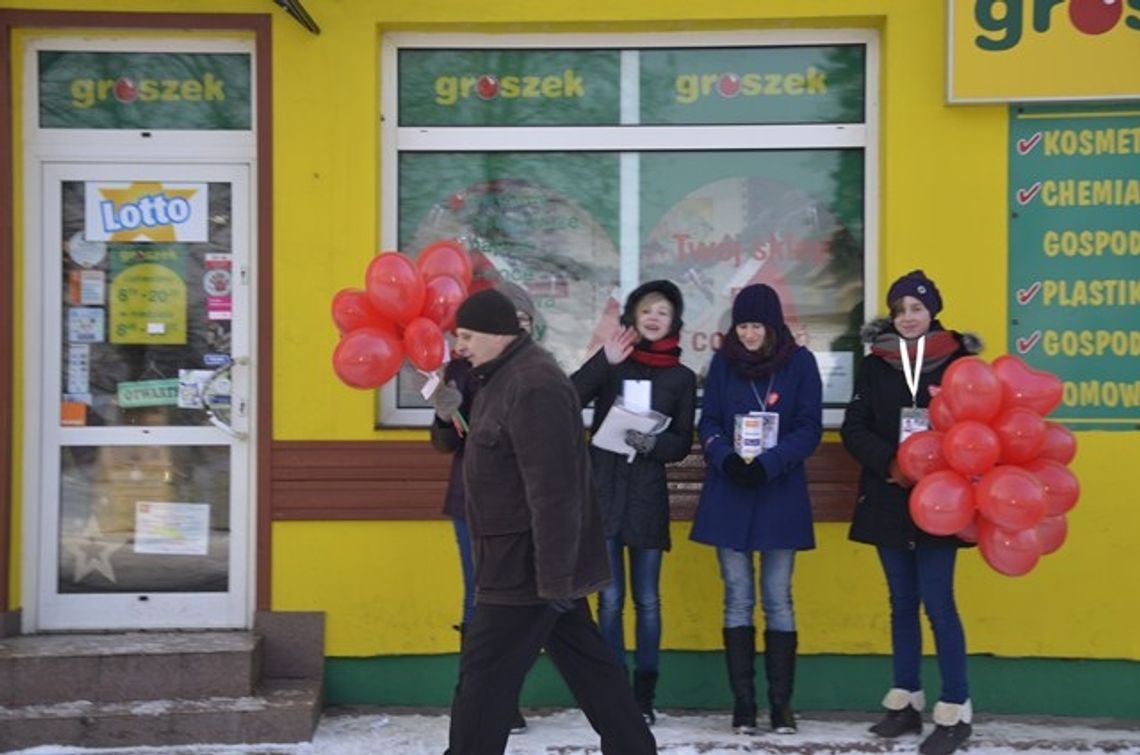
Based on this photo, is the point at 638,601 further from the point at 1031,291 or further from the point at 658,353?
the point at 1031,291

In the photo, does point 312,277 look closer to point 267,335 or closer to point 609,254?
point 267,335

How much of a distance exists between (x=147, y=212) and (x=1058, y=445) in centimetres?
400

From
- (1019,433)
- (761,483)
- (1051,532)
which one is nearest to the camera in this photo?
(1019,433)

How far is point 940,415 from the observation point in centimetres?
510

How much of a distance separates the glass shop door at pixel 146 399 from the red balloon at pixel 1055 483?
11.0 feet

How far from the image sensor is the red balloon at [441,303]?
5371 millimetres

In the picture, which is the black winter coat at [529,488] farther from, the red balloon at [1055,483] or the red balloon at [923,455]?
the red balloon at [1055,483]

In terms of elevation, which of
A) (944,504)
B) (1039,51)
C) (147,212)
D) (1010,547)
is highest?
(1039,51)

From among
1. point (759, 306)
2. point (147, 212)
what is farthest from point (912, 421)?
point (147, 212)

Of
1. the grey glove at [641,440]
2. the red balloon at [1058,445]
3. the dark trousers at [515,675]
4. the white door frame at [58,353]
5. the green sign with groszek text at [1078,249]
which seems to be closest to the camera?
the dark trousers at [515,675]

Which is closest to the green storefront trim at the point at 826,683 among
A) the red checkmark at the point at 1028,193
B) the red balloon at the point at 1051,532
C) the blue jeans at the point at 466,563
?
the blue jeans at the point at 466,563

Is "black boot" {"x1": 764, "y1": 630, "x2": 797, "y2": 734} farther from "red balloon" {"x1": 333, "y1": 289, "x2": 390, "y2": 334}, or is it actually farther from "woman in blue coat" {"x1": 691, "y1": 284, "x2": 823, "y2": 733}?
"red balloon" {"x1": 333, "y1": 289, "x2": 390, "y2": 334}

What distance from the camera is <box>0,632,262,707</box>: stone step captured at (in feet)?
18.9

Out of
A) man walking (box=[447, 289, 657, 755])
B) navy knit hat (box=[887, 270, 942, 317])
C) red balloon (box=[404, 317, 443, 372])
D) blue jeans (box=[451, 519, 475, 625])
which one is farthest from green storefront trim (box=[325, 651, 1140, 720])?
navy knit hat (box=[887, 270, 942, 317])
